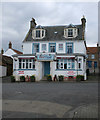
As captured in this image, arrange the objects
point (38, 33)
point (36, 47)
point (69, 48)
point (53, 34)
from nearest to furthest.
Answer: point (69, 48) < point (36, 47) < point (38, 33) < point (53, 34)

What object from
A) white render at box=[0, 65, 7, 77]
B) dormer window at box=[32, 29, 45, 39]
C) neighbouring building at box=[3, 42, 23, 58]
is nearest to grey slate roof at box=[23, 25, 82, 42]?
dormer window at box=[32, 29, 45, 39]

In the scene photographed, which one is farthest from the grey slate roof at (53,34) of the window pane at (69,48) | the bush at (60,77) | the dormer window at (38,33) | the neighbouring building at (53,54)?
the bush at (60,77)

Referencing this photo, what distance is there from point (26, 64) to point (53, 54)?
199 inches

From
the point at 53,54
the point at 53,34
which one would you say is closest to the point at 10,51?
the point at 53,34

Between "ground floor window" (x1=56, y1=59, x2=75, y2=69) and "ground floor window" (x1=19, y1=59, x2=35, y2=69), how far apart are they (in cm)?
429

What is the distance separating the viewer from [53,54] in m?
23.7

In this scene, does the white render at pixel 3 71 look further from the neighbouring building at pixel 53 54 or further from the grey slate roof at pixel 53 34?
the grey slate roof at pixel 53 34

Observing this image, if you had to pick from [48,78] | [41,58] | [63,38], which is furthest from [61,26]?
[48,78]

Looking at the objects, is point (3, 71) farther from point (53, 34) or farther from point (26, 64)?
point (53, 34)

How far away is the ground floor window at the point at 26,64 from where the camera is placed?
81.3 ft

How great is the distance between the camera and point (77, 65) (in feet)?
76.3

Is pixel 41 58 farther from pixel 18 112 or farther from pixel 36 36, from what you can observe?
pixel 18 112

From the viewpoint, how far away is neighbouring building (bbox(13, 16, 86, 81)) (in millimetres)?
23688

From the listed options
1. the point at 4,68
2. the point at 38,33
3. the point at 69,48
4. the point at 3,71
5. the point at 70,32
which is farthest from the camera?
the point at 4,68
